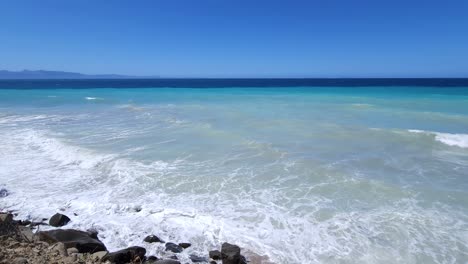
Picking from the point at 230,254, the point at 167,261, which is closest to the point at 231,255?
the point at 230,254

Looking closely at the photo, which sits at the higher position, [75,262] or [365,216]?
[75,262]

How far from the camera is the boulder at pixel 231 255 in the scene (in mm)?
5847

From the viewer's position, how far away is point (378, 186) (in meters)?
9.48

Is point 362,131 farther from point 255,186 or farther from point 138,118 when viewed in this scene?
point 138,118

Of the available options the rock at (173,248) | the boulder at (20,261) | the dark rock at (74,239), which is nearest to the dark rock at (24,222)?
the dark rock at (74,239)

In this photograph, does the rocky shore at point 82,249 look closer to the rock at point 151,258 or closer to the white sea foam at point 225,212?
the rock at point 151,258

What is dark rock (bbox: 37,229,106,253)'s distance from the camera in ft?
19.8

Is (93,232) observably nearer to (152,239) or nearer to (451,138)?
(152,239)

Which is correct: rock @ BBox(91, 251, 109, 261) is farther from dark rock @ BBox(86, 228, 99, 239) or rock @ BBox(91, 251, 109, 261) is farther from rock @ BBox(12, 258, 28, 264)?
rock @ BBox(12, 258, 28, 264)

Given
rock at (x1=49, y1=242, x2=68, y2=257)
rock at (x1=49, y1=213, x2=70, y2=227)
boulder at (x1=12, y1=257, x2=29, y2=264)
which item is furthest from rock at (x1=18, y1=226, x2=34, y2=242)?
boulder at (x1=12, y1=257, x2=29, y2=264)

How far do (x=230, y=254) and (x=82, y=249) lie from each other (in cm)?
273

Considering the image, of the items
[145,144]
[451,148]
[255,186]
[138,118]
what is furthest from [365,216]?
[138,118]

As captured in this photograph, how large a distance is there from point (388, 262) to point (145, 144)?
1096cm

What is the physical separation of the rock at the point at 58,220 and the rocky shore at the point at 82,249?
1.33 feet
